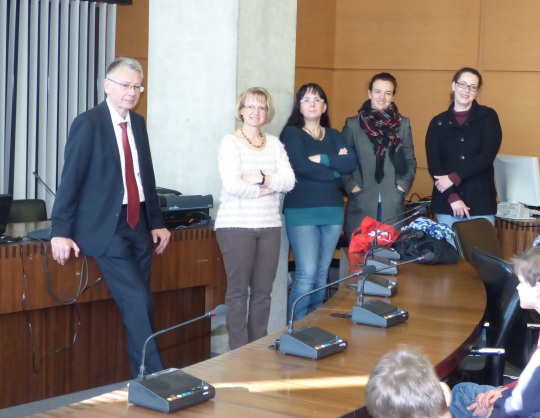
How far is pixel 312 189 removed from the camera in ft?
17.4

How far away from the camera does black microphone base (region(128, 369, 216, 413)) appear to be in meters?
2.55

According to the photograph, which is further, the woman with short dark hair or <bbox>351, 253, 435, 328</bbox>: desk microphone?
the woman with short dark hair

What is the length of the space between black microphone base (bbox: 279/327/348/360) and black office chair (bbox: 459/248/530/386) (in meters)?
0.86

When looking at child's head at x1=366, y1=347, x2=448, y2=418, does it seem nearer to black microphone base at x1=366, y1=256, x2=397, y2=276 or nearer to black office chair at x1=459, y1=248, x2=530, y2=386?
black office chair at x1=459, y1=248, x2=530, y2=386

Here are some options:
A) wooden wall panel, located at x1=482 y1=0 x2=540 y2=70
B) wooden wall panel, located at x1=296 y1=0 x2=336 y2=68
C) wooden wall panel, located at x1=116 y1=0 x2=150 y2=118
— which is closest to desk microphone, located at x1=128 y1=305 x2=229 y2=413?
wooden wall panel, located at x1=482 y1=0 x2=540 y2=70

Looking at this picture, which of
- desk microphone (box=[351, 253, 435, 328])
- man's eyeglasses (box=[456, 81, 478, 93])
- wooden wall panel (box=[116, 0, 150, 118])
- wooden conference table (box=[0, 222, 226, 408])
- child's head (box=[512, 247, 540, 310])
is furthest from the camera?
wooden wall panel (box=[116, 0, 150, 118])

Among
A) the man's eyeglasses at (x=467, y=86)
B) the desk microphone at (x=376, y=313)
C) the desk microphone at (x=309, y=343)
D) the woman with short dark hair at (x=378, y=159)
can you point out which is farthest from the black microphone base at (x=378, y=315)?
the man's eyeglasses at (x=467, y=86)

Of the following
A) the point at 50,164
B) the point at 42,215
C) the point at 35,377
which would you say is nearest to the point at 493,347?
the point at 35,377

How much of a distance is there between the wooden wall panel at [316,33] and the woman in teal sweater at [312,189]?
308 cm

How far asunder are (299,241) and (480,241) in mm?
1037

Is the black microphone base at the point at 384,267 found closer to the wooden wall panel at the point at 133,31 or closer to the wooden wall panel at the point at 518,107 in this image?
the wooden wall panel at the point at 518,107

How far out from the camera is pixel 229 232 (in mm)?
4898

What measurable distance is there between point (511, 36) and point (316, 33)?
6.15ft


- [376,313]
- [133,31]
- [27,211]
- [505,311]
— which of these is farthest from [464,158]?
[133,31]
